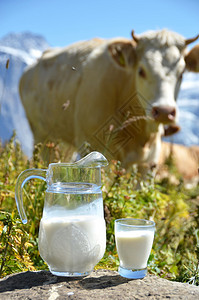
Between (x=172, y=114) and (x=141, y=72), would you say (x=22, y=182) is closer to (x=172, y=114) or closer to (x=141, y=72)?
(x=172, y=114)

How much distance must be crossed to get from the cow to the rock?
8.28 feet

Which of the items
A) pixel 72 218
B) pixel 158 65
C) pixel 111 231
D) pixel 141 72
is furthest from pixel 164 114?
pixel 72 218

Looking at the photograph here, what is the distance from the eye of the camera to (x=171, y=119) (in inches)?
142

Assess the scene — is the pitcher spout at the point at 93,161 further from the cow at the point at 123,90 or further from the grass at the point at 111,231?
the cow at the point at 123,90

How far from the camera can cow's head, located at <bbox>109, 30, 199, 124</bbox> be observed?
371 cm

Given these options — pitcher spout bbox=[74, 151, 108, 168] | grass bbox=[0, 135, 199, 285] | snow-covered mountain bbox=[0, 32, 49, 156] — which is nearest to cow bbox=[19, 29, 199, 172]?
snow-covered mountain bbox=[0, 32, 49, 156]

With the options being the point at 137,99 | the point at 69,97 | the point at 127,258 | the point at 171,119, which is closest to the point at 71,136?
the point at 69,97

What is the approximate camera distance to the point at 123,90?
4.45m

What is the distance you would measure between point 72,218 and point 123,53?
3.42 metres

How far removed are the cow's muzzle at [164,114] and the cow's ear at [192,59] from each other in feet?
3.26

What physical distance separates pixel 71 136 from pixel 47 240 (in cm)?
355

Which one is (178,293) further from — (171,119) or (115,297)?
(171,119)

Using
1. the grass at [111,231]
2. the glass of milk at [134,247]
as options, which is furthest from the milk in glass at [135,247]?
the grass at [111,231]

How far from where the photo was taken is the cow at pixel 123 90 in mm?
4004
